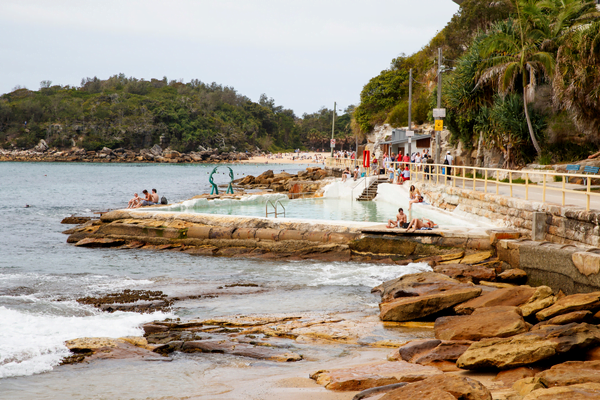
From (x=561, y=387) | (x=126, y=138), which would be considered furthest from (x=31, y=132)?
(x=561, y=387)

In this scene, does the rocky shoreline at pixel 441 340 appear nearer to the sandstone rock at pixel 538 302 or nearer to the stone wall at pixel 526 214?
the sandstone rock at pixel 538 302

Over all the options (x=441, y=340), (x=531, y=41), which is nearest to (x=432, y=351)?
(x=441, y=340)

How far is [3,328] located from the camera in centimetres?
820

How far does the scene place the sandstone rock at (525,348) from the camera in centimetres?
559

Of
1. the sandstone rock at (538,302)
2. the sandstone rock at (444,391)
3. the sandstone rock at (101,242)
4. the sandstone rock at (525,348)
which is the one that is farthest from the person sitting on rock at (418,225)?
the sandstone rock at (101,242)

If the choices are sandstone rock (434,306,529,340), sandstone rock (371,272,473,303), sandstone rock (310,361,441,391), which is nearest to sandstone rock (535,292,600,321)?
sandstone rock (434,306,529,340)

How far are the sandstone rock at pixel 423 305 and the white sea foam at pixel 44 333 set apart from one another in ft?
13.6

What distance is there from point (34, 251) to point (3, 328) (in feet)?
34.8

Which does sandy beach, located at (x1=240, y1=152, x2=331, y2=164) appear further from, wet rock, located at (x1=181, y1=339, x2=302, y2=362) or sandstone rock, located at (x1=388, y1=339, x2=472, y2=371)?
sandstone rock, located at (x1=388, y1=339, x2=472, y2=371)

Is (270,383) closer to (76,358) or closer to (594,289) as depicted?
(76,358)

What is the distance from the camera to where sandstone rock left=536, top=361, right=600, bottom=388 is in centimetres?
477

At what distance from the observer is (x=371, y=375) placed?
5691mm

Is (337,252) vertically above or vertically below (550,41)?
below

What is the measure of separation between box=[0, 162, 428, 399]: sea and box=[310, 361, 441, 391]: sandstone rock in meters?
0.53
